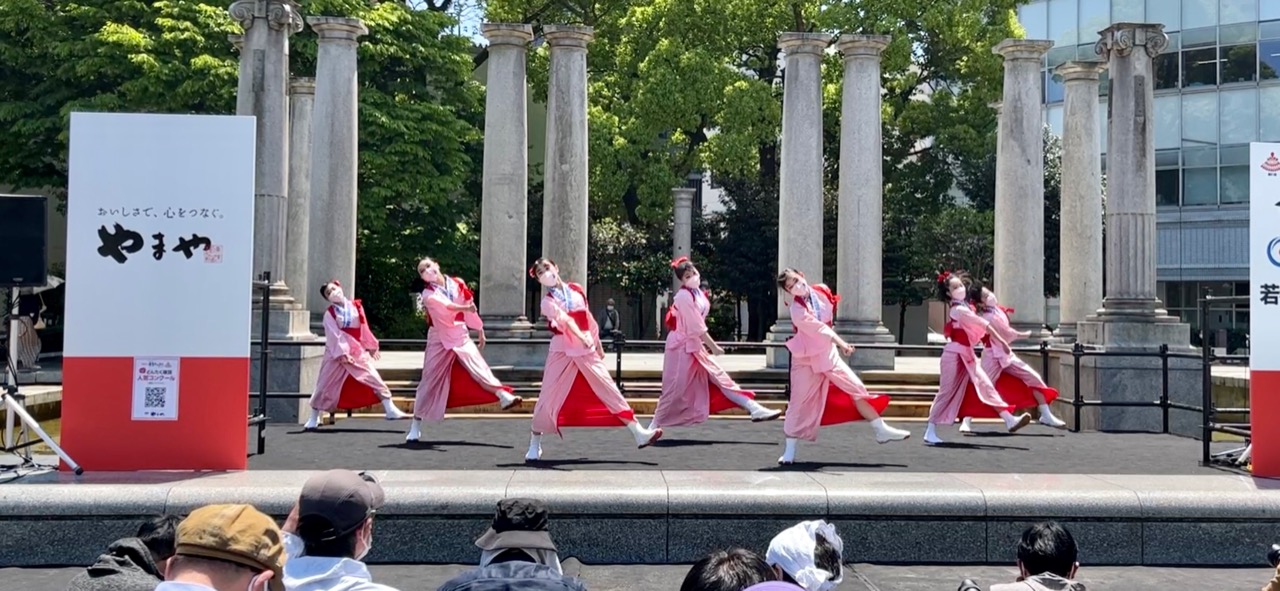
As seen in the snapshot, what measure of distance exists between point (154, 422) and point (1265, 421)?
31.2 ft

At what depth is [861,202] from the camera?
856 inches

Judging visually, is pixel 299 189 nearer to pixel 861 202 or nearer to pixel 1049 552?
pixel 861 202

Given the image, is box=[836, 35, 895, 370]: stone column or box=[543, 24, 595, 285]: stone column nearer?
box=[543, 24, 595, 285]: stone column

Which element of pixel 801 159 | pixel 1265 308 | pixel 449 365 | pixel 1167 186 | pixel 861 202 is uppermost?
pixel 1167 186

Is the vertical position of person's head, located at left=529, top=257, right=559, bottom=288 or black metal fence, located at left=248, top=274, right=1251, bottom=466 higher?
person's head, located at left=529, top=257, right=559, bottom=288

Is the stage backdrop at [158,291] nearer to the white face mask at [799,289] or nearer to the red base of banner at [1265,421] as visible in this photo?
the white face mask at [799,289]

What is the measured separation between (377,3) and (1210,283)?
29.1 m

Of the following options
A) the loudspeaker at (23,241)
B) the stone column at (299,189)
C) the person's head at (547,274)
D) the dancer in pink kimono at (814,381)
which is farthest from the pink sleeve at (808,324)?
the stone column at (299,189)

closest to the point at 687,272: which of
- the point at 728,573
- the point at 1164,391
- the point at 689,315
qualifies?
the point at 689,315

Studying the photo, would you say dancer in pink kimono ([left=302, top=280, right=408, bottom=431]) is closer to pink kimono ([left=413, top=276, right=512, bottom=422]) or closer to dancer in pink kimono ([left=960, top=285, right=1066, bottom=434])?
pink kimono ([left=413, top=276, right=512, bottom=422])

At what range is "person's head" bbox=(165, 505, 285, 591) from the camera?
3.14 metres

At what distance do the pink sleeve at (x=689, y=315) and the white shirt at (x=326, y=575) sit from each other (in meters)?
9.73

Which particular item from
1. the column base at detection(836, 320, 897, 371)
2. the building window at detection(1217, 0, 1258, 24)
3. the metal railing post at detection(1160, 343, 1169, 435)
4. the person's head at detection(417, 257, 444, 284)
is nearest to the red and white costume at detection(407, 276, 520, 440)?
the person's head at detection(417, 257, 444, 284)

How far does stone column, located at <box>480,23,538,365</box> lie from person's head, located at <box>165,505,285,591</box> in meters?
17.1
